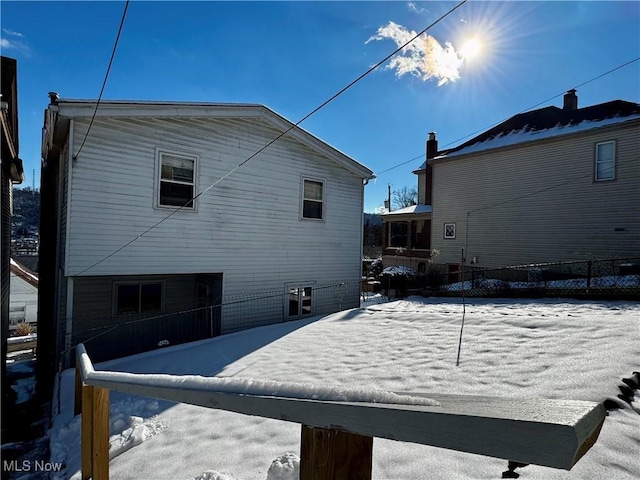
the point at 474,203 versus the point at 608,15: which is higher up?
the point at 608,15

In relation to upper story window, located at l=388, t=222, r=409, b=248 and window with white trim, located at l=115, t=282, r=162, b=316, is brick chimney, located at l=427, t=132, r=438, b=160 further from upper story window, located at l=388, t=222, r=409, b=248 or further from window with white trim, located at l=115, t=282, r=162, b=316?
window with white trim, located at l=115, t=282, r=162, b=316

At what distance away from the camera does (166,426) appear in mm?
3842

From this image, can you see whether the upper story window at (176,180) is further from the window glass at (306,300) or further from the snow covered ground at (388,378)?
the window glass at (306,300)

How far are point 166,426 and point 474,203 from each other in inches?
668

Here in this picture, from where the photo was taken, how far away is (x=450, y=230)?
720 inches

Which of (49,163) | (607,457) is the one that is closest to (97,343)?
(49,163)

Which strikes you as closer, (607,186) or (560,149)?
(607,186)

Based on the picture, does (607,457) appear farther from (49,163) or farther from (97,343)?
(49,163)

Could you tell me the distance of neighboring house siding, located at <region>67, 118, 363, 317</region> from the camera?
7.73m

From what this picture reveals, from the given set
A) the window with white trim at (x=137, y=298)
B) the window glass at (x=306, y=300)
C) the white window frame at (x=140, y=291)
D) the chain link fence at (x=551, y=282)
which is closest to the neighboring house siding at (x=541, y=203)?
the chain link fence at (x=551, y=282)

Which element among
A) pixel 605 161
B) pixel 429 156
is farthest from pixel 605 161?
pixel 429 156

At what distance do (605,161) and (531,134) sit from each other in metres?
3.51

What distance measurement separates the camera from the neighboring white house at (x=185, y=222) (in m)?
7.71

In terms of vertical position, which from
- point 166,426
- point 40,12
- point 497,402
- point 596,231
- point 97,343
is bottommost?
point 97,343
